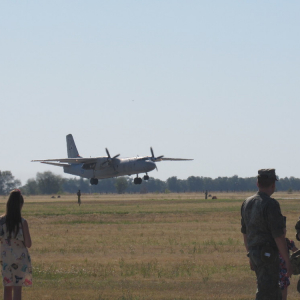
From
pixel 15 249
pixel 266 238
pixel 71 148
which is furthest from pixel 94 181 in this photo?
pixel 266 238

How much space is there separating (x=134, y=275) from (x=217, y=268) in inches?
84.6

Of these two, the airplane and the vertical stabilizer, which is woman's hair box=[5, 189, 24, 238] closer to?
the airplane

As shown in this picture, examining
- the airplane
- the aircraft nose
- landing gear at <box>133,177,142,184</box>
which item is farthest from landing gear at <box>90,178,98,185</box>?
the aircraft nose

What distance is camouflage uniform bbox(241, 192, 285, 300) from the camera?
7.57 meters

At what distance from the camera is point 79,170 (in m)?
72.0

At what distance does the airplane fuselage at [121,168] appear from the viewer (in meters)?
64.2

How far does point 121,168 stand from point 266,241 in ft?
193

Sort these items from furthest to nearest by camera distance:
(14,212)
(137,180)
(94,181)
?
(94,181) < (137,180) < (14,212)

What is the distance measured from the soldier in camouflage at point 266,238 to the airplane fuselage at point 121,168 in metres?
56.0

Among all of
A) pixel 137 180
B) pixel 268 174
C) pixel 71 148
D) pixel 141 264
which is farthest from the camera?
pixel 71 148

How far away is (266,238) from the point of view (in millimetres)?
7684

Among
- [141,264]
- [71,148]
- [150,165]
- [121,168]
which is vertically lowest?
[141,264]

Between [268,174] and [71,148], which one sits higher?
[71,148]

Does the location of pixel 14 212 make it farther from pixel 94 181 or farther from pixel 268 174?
pixel 94 181
